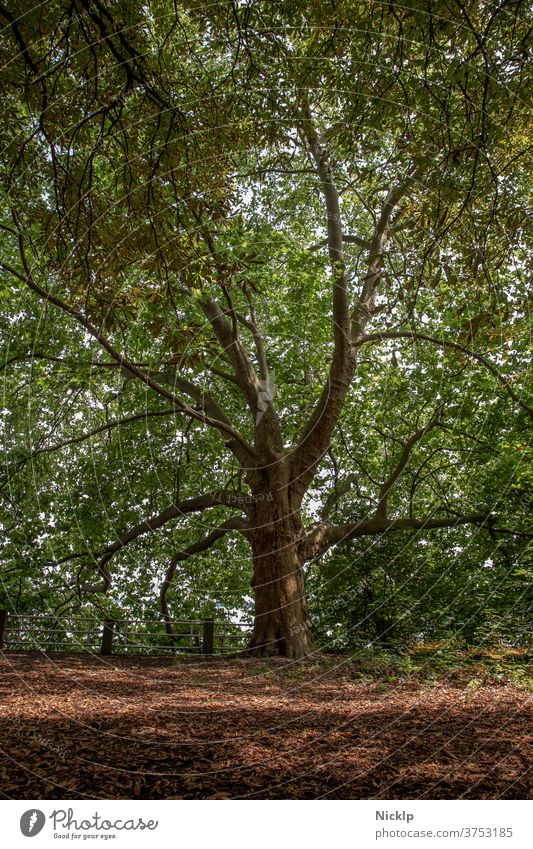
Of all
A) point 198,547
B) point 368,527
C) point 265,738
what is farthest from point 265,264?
point 265,738

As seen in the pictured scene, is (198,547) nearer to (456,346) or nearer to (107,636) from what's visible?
(107,636)

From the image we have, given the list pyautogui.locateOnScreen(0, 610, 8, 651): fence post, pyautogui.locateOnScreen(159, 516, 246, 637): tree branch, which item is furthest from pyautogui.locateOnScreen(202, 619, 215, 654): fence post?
pyautogui.locateOnScreen(0, 610, 8, 651): fence post

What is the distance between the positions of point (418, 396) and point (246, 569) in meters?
5.56

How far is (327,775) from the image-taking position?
11.7 feet

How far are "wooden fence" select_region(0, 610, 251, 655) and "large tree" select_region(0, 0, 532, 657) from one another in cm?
102

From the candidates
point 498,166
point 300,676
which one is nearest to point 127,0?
point 498,166

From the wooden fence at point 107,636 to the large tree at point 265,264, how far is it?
1.02 meters

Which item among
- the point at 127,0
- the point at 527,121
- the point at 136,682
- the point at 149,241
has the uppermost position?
the point at 527,121

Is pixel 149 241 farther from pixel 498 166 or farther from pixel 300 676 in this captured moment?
pixel 300 676

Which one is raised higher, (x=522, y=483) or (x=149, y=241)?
(x=522, y=483)

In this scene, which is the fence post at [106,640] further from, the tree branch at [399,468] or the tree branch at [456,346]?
the tree branch at [456,346]

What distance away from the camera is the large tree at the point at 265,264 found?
5379 mm

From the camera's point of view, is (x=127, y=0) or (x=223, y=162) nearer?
(x=127, y=0)

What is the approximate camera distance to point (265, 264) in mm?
11055
